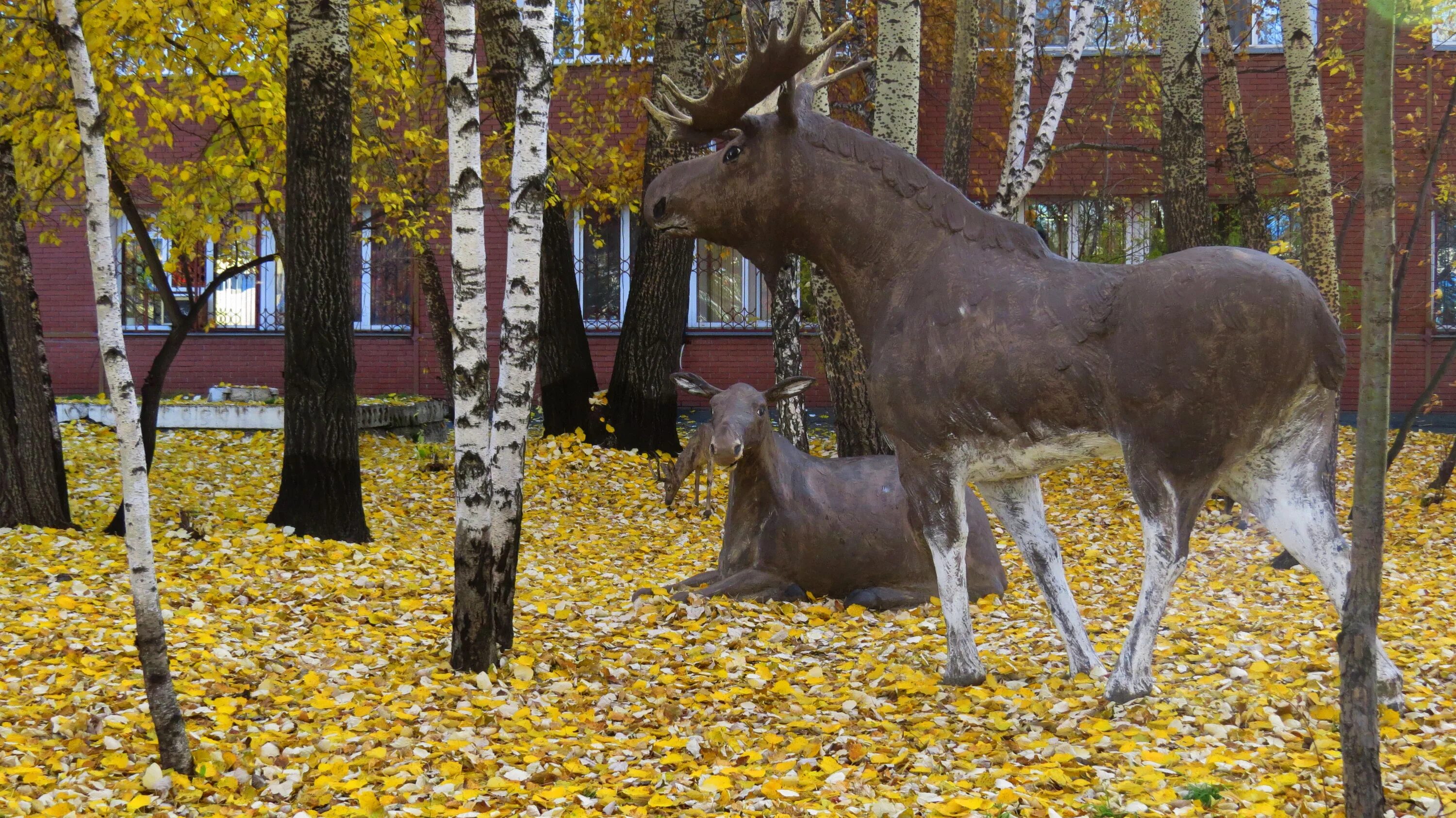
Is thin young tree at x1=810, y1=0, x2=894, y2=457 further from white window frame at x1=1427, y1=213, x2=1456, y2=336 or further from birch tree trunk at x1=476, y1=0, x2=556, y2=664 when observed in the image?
white window frame at x1=1427, y1=213, x2=1456, y2=336

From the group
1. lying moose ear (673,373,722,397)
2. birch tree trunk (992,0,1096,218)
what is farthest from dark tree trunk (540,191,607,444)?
lying moose ear (673,373,722,397)

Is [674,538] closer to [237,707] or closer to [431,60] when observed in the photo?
[237,707]

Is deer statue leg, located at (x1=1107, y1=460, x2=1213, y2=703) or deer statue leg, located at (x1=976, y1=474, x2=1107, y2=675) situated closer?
deer statue leg, located at (x1=1107, y1=460, x2=1213, y2=703)

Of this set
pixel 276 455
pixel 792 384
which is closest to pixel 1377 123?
pixel 792 384

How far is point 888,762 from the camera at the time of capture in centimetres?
481

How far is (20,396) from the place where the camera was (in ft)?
30.7

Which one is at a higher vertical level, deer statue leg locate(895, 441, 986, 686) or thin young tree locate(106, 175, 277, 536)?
thin young tree locate(106, 175, 277, 536)

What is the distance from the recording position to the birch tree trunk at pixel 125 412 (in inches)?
177

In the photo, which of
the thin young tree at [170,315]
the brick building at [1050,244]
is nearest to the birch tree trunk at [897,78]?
the thin young tree at [170,315]

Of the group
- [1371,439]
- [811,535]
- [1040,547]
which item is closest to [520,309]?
[811,535]

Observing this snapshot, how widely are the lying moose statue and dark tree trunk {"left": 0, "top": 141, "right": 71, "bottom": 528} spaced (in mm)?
5295

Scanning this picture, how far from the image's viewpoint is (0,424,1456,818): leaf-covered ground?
445 centimetres

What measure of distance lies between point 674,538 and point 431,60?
9373 mm

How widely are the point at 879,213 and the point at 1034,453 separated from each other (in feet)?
4.37
